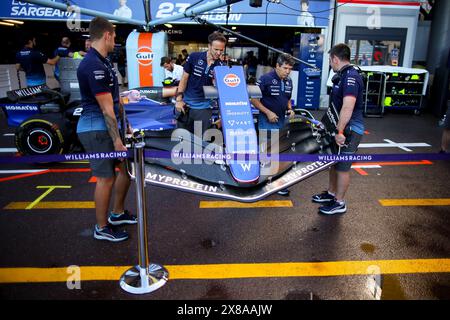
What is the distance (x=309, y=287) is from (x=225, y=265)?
2.24 feet

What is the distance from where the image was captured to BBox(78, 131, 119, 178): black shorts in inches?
114

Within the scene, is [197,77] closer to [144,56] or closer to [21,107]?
[21,107]

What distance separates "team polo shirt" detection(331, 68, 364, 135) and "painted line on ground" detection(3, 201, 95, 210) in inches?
116

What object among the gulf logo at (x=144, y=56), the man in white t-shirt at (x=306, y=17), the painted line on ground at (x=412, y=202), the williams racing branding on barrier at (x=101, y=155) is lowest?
the painted line on ground at (x=412, y=202)

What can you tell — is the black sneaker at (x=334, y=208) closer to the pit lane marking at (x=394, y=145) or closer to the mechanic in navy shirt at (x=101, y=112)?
the mechanic in navy shirt at (x=101, y=112)

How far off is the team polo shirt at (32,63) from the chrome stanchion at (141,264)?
19.9 feet

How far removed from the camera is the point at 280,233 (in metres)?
3.32

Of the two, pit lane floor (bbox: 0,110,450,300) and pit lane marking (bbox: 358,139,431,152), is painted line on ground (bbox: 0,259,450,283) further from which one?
pit lane marking (bbox: 358,139,431,152)

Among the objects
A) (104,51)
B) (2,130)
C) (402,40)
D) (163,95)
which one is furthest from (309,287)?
(402,40)

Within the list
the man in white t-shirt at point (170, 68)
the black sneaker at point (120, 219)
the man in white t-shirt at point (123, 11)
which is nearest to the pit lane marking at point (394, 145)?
the man in white t-shirt at point (170, 68)

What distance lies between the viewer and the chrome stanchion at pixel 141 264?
2436mm

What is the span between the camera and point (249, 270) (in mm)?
2727

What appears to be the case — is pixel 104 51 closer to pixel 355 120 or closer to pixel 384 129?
pixel 355 120

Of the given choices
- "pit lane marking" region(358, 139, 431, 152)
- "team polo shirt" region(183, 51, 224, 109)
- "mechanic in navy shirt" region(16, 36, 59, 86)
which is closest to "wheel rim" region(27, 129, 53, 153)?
"team polo shirt" region(183, 51, 224, 109)
